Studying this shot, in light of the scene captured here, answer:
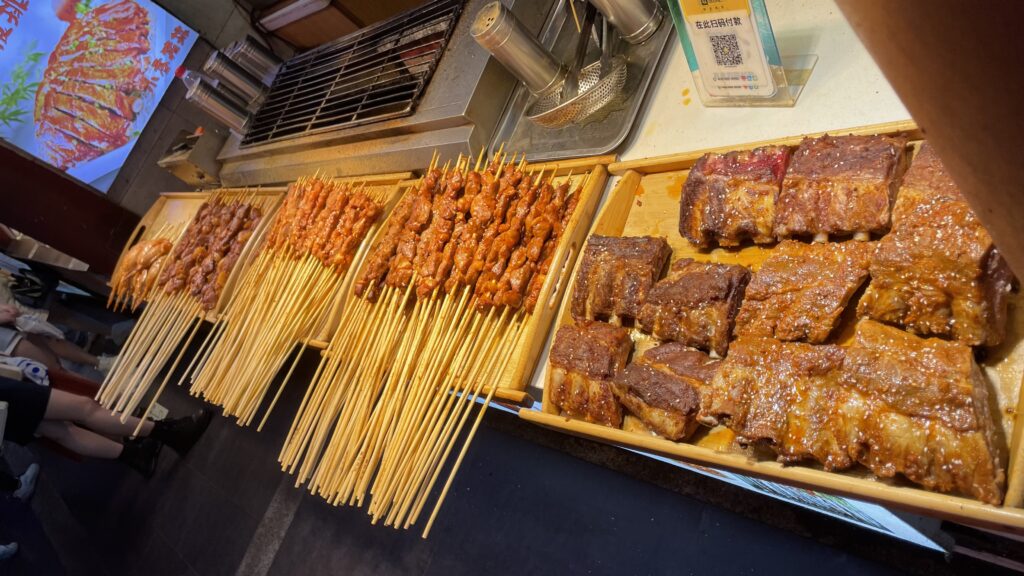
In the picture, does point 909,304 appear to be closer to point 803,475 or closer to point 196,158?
point 803,475

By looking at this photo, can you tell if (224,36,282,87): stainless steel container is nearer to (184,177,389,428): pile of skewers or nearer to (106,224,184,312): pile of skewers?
(106,224,184,312): pile of skewers

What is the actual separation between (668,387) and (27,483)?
8.68 meters

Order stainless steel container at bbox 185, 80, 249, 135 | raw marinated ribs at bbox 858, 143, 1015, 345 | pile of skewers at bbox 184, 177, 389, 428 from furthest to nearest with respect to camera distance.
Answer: stainless steel container at bbox 185, 80, 249, 135
pile of skewers at bbox 184, 177, 389, 428
raw marinated ribs at bbox 858, 143, 1015, 345

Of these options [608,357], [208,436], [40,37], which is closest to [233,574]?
[208,436]

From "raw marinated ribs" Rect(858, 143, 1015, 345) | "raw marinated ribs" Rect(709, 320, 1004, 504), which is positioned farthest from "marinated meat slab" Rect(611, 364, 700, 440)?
"raw marinated ribs" Rect(858, 143, 1015, 345)

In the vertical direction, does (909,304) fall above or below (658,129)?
below

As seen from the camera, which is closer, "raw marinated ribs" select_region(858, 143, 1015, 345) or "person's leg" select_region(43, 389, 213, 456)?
"raw marinated ribs" select_region(858, 143, 1015, 345)

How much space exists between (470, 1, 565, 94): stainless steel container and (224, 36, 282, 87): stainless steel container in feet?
14.6

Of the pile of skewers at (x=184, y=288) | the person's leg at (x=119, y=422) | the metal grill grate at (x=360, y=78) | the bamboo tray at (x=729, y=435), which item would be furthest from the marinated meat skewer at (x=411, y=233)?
the person's leg at (x=119, y=422)

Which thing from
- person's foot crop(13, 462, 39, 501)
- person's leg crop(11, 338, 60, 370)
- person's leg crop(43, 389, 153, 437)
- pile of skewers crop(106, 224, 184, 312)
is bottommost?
person's foot crop(13, 462, 39, 501)

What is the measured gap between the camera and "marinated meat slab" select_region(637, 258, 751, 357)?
2.35m

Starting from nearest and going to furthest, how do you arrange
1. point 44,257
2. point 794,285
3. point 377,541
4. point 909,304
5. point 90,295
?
point 909,304
point 794,285
point 377,541
point 44,257
point 90,295

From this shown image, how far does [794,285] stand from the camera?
7.13 ft

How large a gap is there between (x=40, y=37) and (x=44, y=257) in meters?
3.01
